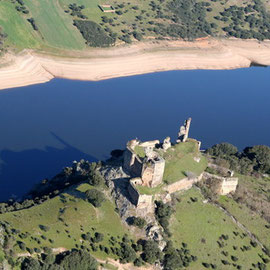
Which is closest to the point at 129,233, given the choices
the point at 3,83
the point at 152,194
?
the point at 152,194

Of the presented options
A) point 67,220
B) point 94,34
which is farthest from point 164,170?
point 94,34

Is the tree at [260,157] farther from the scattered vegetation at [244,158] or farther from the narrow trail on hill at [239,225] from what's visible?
the narrow trail on hill at [239,225]

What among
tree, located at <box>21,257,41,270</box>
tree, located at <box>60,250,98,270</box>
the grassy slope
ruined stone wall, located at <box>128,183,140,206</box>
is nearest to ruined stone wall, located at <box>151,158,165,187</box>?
Answer: ruined stone wall, located at <box>128,183,140,206</box>

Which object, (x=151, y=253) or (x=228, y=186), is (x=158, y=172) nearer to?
(x=151, y=253)

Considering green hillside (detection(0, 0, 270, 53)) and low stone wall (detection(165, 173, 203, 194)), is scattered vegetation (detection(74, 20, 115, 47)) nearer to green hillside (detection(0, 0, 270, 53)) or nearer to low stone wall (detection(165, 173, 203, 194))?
green hillside (detection(0, 0, 270, 53))

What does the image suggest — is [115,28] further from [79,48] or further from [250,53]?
[250,53]
